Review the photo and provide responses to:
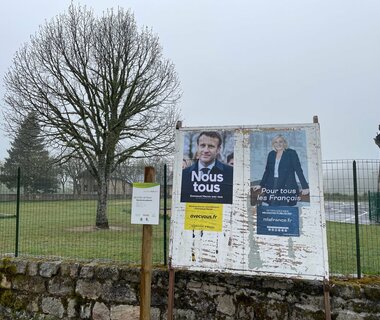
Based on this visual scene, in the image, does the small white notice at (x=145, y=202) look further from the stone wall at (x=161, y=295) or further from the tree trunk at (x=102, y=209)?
the tree trunk at (x=102, y=209)

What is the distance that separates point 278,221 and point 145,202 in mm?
1600

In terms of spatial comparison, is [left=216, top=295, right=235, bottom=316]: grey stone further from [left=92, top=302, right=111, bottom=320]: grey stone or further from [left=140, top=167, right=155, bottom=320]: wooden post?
[left=92, top=302, right=111, bottom=320]: grey stone

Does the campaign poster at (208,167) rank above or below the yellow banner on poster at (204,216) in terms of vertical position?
above

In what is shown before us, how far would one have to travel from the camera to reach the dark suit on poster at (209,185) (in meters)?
4.78

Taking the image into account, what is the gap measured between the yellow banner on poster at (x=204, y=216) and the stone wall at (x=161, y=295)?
0.82 metres

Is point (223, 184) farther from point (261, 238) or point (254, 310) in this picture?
point (254, 310)

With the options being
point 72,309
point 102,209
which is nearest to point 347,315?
point 72,309

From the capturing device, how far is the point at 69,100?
1600 centimetres

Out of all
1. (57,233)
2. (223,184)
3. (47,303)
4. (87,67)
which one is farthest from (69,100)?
(223,184)

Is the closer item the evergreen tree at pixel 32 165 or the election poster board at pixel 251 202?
the election poster board at pixel 251 202

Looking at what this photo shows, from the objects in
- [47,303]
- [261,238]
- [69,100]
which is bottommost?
[47,303]

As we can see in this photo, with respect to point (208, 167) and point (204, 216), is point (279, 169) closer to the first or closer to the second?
point (208, 167)

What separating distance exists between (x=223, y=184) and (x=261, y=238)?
0.78 metres

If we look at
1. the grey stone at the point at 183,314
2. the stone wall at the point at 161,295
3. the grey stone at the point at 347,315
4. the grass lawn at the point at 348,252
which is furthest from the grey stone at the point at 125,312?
the grass lawn at the point at 348,252
